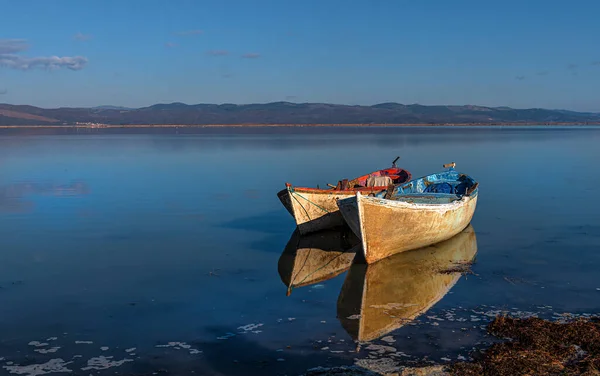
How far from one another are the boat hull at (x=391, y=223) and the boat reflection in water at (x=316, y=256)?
76cm

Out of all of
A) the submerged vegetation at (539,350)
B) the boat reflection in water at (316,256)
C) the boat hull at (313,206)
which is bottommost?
the boat reflection in water at (316,256)

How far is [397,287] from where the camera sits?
36.9ft

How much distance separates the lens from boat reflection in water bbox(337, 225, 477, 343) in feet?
30.7

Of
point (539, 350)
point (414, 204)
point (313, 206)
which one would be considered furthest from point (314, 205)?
point (539, 350)

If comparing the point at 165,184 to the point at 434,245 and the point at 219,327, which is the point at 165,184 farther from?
the point at 219,327

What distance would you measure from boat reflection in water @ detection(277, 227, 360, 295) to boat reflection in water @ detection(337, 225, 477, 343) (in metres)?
0.53

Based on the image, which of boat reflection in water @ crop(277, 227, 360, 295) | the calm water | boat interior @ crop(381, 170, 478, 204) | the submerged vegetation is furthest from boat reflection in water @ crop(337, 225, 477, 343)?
boat interior @ crop(381, 170, 478, 204)

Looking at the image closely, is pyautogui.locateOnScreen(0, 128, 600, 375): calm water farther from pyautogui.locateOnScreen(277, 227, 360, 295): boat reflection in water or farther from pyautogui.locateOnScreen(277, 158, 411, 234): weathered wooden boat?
pyautogui.locateOnScreen(277, 158, 411, 234): weathered wooden boat

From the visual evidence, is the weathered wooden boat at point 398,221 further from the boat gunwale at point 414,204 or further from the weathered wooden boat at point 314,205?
the weathered wooden boat at point 314,205

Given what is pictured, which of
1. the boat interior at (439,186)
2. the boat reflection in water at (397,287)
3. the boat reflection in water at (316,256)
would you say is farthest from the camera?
the boat interior at (439,186)

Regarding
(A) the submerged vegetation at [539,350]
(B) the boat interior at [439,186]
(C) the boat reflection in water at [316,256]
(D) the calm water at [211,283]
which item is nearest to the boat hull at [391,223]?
(C) the boat reflection in water at [316,256]

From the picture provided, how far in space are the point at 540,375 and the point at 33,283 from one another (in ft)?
28.7

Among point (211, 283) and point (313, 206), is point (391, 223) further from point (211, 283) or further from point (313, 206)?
point (211, 283)

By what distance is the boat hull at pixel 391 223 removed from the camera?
12.6m
